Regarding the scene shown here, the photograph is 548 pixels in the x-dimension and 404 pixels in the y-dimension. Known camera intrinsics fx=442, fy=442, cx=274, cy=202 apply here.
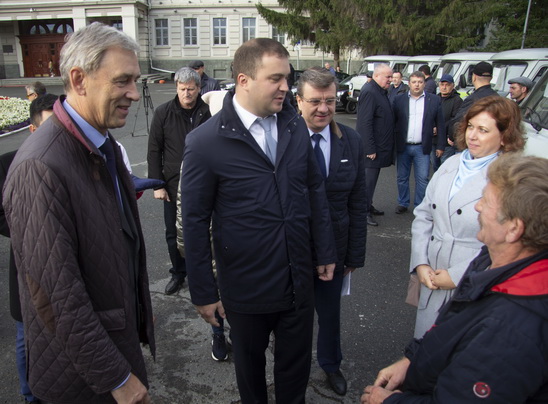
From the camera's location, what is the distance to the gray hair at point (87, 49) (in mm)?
1538

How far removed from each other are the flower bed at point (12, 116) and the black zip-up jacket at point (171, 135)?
10.1m

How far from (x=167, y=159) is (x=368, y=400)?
9.68 ft

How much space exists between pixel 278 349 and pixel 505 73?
9.19 m

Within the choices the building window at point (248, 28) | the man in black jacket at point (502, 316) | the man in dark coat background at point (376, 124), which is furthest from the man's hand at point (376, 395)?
the building window at point (248, 28)

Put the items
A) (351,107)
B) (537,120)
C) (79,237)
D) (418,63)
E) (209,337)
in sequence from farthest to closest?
(351,107) < (418,63) < (537,120) < (209,337) < (79,237)

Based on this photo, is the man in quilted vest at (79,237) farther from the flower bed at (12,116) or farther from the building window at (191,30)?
the building window at (191,30)

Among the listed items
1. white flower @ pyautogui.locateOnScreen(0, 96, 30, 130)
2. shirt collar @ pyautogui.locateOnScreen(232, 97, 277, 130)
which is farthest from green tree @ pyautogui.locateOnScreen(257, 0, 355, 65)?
shirt collar @ pyautogui.locateOnScreen(232, 97, 277, 130)

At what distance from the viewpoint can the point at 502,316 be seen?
1.29 meters

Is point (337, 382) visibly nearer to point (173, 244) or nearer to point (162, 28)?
point (173, 244)

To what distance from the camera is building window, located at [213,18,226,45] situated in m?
37.0

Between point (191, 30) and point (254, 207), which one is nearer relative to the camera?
point (254, 207)

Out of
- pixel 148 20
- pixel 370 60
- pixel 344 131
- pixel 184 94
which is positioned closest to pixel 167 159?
pixel 184 94

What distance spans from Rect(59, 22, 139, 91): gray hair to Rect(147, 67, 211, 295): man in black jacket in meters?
2.45

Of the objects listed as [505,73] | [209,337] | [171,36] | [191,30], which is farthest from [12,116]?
[191,30]
